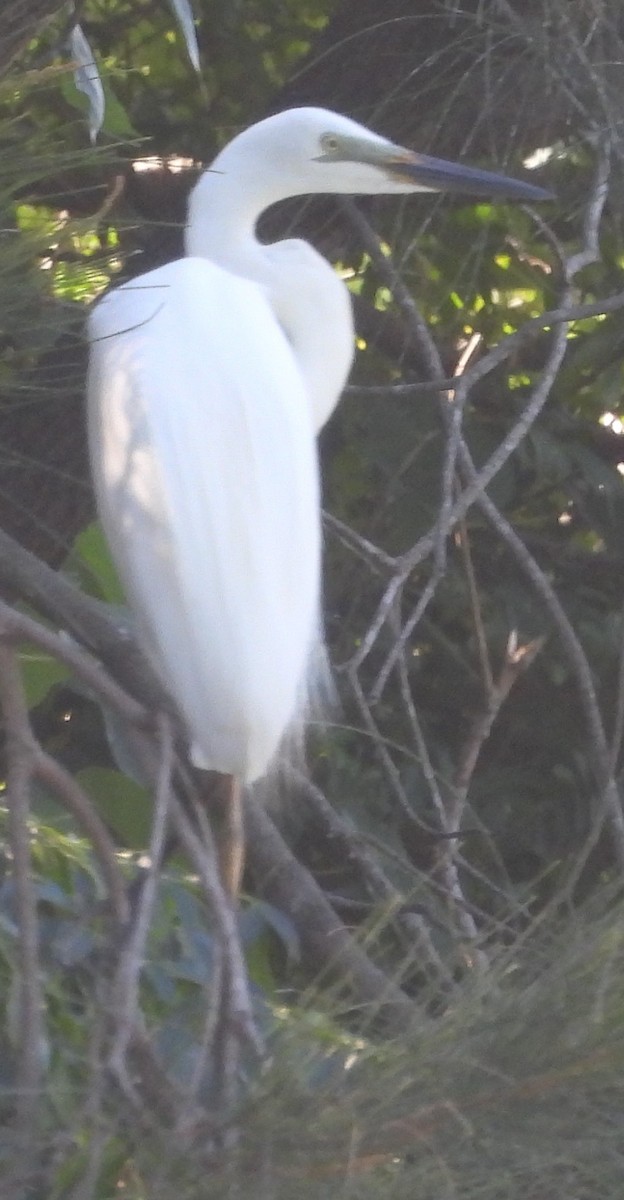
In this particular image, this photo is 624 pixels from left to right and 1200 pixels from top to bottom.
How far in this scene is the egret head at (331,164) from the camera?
3.61ft

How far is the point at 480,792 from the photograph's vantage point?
5.50 feet

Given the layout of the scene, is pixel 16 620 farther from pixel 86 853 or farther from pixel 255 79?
pixel 255 79

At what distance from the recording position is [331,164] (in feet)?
3.67

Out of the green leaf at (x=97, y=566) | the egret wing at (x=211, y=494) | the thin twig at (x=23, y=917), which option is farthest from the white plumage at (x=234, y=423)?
the green leaf at (x=97, y=566)

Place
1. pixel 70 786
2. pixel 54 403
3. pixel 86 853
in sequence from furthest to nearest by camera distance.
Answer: pixel 54 403
pixel 86 853
pixel 70 786

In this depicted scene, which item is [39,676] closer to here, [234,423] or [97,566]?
[97,566]

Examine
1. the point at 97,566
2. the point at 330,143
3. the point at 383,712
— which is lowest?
the point at 383,712

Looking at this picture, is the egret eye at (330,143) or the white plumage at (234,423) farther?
the egret eye at (330,143)

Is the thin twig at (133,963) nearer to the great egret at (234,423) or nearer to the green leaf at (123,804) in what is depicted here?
the great egret at (234,423)

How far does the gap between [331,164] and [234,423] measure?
258 mm

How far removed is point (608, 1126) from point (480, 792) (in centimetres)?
116

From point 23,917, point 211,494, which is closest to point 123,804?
point 211,494

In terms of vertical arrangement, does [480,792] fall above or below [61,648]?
below

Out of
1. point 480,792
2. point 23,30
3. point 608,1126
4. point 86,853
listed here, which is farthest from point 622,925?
point 480,792
